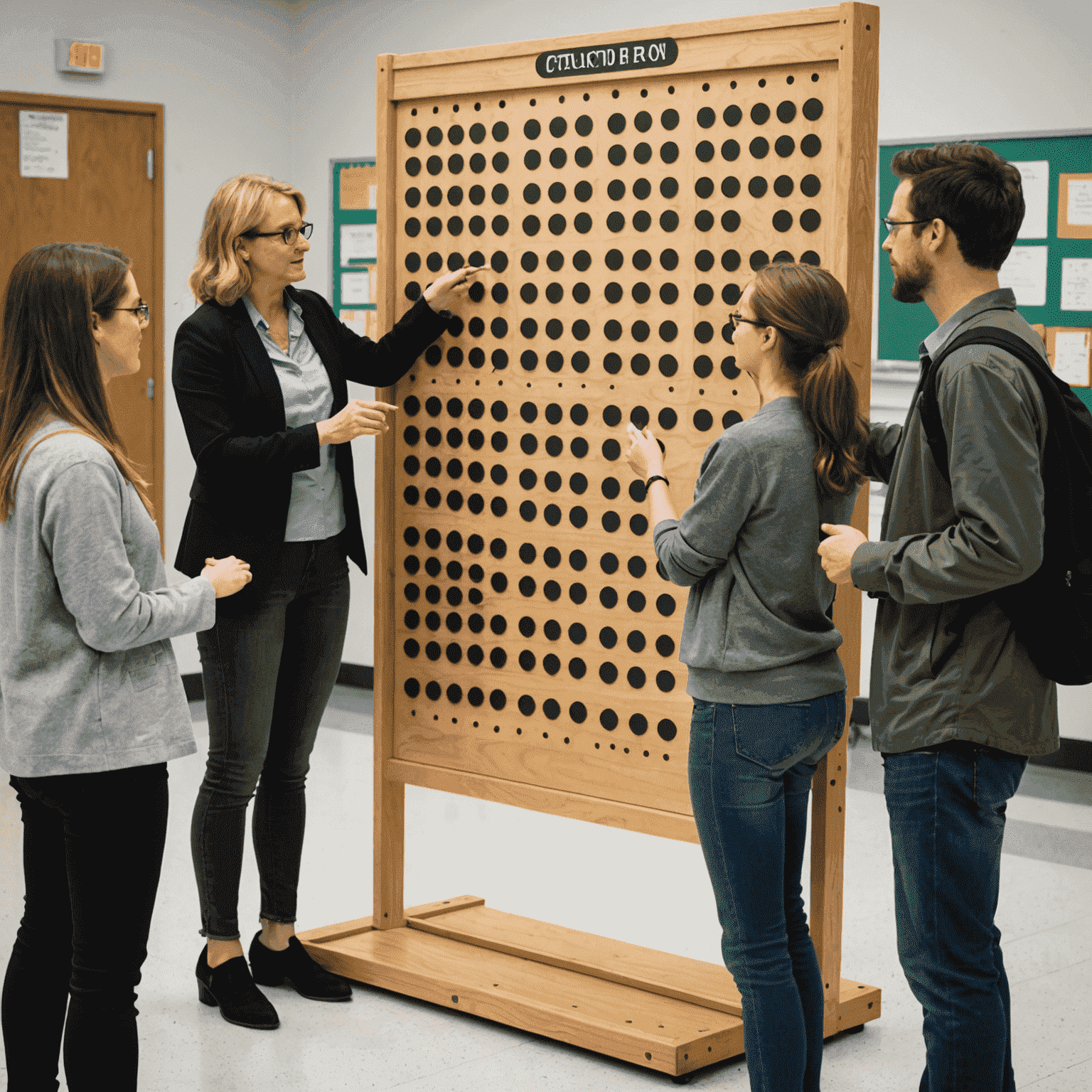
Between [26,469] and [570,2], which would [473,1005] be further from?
[570,2]

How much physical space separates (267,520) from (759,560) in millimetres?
1234

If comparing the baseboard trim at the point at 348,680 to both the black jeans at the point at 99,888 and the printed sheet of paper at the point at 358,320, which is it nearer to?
the printed sheet of paper at the point at 358,320

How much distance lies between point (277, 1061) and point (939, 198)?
214 centimetres

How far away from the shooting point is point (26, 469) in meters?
2.12

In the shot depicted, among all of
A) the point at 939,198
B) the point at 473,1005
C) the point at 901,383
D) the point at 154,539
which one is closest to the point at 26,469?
the point at 154,539

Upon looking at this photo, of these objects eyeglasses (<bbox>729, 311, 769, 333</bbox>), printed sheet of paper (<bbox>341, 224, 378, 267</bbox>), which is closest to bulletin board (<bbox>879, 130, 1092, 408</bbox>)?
printed sheet of paper (<bbox>341, 224, 378, 267</bbox>)

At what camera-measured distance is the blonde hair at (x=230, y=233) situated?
3.16m

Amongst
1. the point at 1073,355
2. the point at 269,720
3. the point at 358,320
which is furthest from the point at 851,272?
the point at 358,320

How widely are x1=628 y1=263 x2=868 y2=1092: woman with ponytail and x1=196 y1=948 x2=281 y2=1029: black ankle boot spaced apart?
125 cm

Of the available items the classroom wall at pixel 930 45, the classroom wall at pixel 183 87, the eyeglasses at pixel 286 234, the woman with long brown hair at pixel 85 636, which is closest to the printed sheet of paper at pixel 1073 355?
the classroom wall at pixel 930 45

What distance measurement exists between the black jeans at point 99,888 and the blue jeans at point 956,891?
1.13 metres

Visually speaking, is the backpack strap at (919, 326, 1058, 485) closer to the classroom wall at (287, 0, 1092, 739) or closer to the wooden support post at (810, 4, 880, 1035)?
the wooden support post at (810, 4, 880, 1035)

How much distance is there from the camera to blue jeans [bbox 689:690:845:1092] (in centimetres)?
237

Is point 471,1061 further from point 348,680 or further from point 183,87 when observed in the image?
point 183,87
